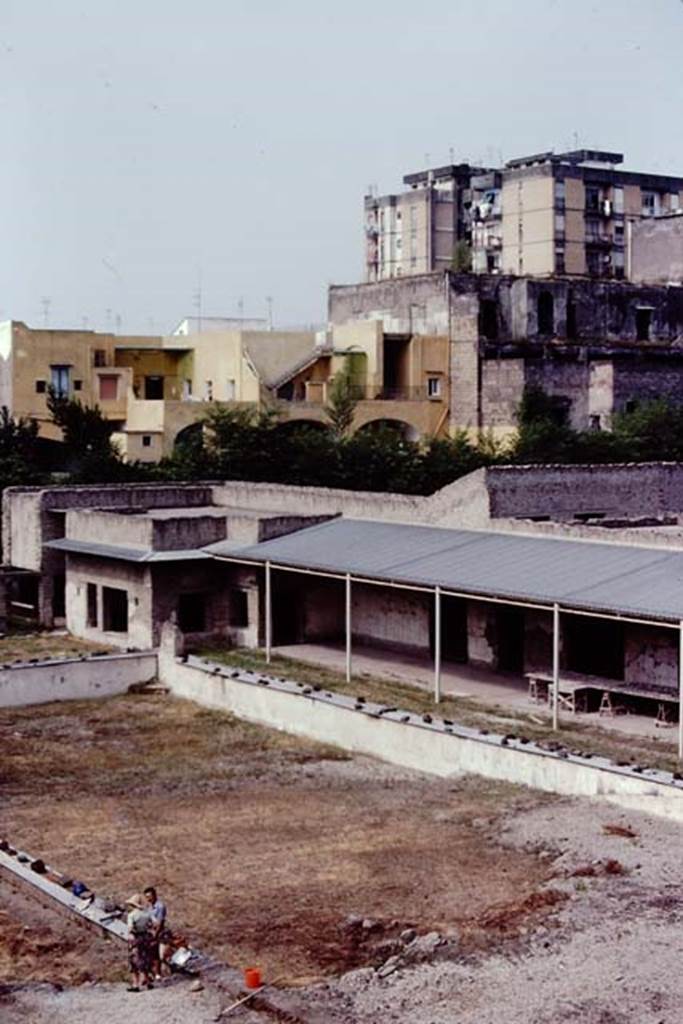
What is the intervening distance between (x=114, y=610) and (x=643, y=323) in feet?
95.6

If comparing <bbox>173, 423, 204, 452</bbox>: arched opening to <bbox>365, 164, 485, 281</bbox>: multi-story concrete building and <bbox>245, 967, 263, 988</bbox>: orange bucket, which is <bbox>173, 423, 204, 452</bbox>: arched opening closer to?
<bbox>365, 164, 485, 281</bbox>: multi-story concrete building

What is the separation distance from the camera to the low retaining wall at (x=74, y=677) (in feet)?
89.1

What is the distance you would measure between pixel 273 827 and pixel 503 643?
10.2m

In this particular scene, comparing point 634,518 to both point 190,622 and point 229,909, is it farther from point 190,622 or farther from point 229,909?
point 229,909

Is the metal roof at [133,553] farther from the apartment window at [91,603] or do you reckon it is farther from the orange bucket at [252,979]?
the orange bucket at [252,979]

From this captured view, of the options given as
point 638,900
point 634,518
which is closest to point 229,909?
point 638,900

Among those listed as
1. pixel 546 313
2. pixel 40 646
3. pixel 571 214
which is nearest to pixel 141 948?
pixel 40 646

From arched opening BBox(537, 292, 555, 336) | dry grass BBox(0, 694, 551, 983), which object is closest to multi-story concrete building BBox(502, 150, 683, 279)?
arched opening BBox(537, 292, 555, 336)

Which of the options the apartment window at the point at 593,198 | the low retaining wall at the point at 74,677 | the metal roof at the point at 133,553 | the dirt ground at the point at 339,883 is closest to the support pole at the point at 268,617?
the low retaining wall at the point at 74,677

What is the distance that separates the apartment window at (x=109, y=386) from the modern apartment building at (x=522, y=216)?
15137 mm

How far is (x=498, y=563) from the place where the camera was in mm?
26594

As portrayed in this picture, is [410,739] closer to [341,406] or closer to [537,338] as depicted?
[341,406]

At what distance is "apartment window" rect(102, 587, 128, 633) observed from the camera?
110 ft

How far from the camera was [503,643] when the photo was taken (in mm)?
28938
